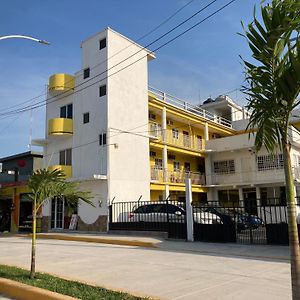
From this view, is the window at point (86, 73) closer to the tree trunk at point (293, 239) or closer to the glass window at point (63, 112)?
the glass window at point (63, 112)

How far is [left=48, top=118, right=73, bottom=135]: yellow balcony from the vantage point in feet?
85.8

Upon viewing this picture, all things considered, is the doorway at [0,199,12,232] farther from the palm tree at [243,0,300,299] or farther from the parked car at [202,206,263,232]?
the palm tree at [243,0,300,299]

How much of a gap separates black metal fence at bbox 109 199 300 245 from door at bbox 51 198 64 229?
25.2 feet

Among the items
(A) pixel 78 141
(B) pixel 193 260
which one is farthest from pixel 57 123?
(B) pixel 193 260

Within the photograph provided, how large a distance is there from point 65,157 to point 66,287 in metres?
20.5

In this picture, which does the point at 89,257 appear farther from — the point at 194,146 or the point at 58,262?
the point at 194,146

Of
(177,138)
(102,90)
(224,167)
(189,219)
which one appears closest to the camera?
(189,219)

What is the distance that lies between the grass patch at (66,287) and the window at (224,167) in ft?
88.0

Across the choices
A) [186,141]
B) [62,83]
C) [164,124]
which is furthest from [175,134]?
[62,83]

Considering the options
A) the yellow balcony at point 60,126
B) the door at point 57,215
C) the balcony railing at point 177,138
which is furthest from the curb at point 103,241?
the balcony railing at point 177,138

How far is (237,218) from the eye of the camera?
1567cm

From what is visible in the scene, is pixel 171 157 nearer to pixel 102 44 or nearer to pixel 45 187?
pixel 102 44

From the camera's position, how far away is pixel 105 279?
322 inches

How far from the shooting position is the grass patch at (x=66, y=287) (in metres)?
6.26
